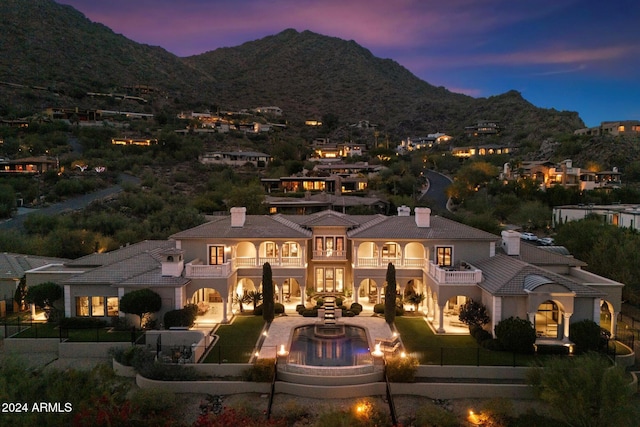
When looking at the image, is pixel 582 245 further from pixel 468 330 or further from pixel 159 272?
pixel 159 272

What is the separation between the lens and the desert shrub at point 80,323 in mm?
23484

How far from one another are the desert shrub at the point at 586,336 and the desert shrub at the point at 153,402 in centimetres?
1769

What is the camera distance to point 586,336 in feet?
67.0

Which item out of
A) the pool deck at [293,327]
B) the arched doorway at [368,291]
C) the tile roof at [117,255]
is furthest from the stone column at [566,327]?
the tile roof at [117,255]

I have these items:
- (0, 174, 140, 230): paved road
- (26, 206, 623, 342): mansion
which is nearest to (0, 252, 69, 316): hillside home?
(26, 206, 623, 342): mansion

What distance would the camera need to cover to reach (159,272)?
969 inches

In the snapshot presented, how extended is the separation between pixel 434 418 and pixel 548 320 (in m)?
10.6

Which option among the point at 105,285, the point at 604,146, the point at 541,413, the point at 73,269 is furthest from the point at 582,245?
the point at 604,146

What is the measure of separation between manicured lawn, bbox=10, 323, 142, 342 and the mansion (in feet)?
3.97

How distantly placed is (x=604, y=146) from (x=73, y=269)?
292ft

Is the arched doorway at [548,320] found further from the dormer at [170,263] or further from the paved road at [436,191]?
the paved road at [436,191]

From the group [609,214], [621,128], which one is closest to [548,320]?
[609,214]

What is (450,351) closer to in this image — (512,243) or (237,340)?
(512,243)

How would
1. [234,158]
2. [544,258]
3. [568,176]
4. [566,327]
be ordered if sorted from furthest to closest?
[234,158], [568,176], [544,258], [566,327]
